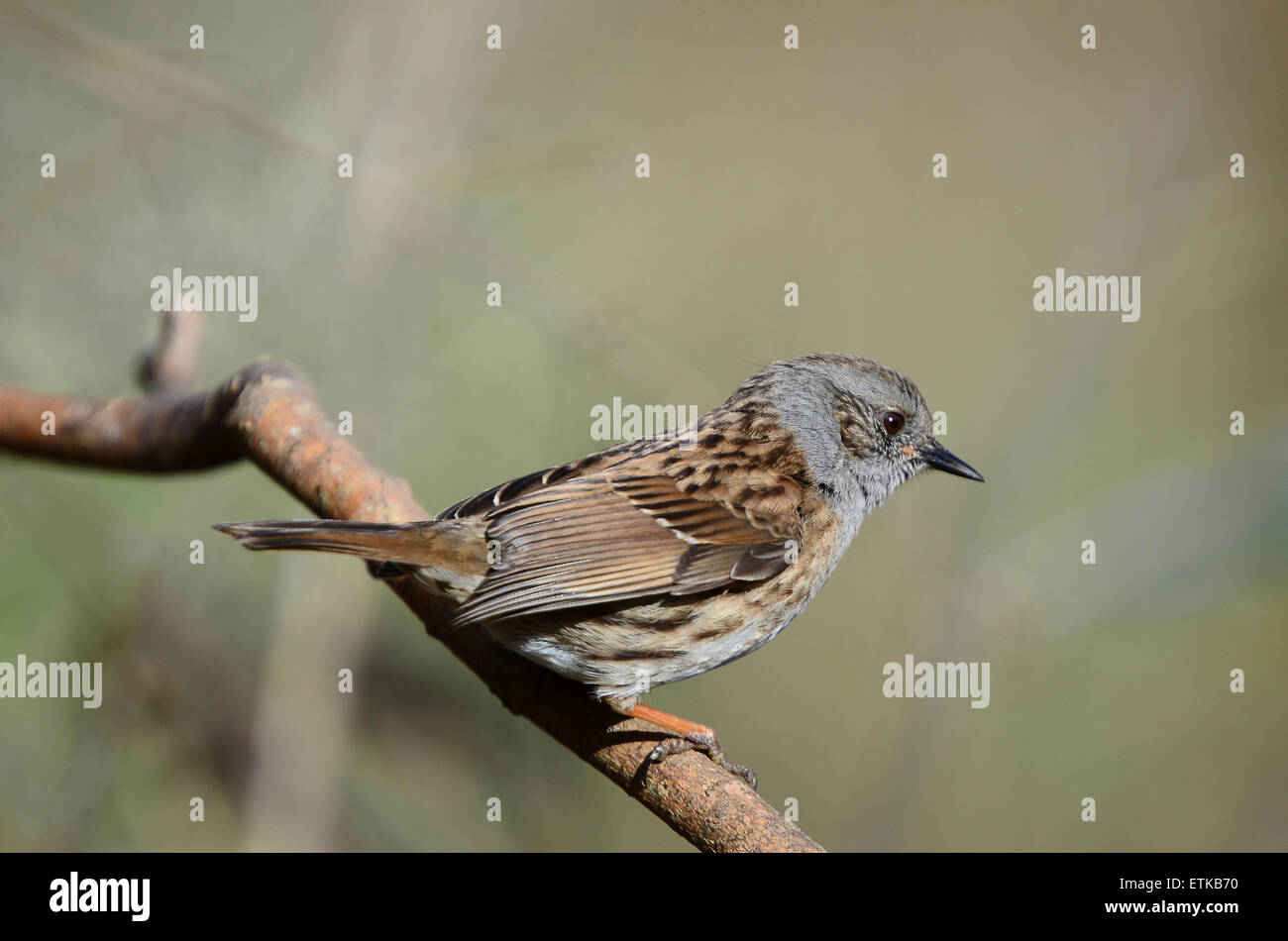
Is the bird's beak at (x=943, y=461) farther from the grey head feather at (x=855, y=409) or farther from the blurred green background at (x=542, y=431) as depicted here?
the blurred green background at (x=542, y=431)

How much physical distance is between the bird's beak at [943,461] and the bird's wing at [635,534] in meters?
0.65

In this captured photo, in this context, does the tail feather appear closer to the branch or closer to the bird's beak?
the branch

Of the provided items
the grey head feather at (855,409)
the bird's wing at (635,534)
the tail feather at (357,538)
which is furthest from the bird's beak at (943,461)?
the tail feather at (357,538)

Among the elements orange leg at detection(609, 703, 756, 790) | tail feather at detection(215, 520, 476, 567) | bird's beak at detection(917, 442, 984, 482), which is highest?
bird's beak at detection(917, 442, 984, 482)

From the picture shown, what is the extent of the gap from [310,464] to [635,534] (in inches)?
39.1

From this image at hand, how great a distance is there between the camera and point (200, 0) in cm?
579

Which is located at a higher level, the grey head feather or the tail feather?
the grey head feather

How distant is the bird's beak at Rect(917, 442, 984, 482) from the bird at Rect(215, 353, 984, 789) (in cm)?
17

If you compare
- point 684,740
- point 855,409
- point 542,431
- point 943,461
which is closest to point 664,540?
point 684,740

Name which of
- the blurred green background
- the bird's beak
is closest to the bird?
the bird's beak

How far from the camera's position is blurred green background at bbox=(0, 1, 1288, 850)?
440 centimetres

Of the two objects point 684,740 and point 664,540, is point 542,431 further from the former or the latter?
point 684,740

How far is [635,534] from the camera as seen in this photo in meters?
3.50

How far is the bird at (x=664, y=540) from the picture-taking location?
322 cm
